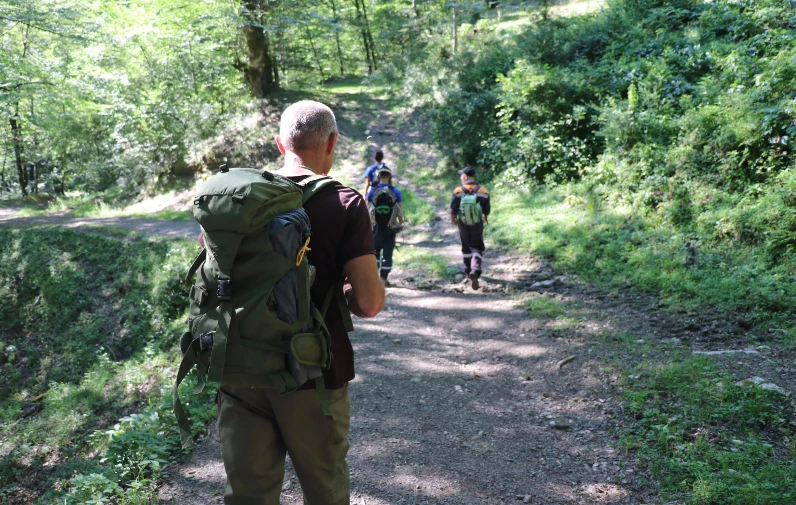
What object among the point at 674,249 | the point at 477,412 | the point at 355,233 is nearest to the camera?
the point at 355,233

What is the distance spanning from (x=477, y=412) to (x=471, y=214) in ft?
13.6

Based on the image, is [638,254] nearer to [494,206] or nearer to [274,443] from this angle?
[494,206]

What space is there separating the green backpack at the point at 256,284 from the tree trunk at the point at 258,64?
18.6m

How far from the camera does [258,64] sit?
20.8m

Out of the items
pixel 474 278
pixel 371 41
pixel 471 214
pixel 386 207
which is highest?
pixel 371 41

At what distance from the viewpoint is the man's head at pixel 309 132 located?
2471mm

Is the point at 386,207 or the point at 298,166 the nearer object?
the point at 298,166

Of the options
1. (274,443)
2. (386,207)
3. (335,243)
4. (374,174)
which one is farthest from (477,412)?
(374,174)

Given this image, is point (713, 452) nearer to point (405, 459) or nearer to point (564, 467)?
point (564, 467)

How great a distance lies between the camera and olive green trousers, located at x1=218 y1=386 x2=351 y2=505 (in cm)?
233

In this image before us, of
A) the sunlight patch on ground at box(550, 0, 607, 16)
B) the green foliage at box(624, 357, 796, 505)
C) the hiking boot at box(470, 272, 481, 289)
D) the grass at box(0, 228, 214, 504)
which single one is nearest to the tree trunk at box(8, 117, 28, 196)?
the grass at box(0, 228, 214, 504)

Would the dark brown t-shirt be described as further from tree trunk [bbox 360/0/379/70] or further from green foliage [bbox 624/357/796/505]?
tree trunk [bbox 360/0/379/70]

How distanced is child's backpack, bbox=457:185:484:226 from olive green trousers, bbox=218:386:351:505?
21.8ft

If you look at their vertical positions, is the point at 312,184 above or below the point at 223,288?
above
